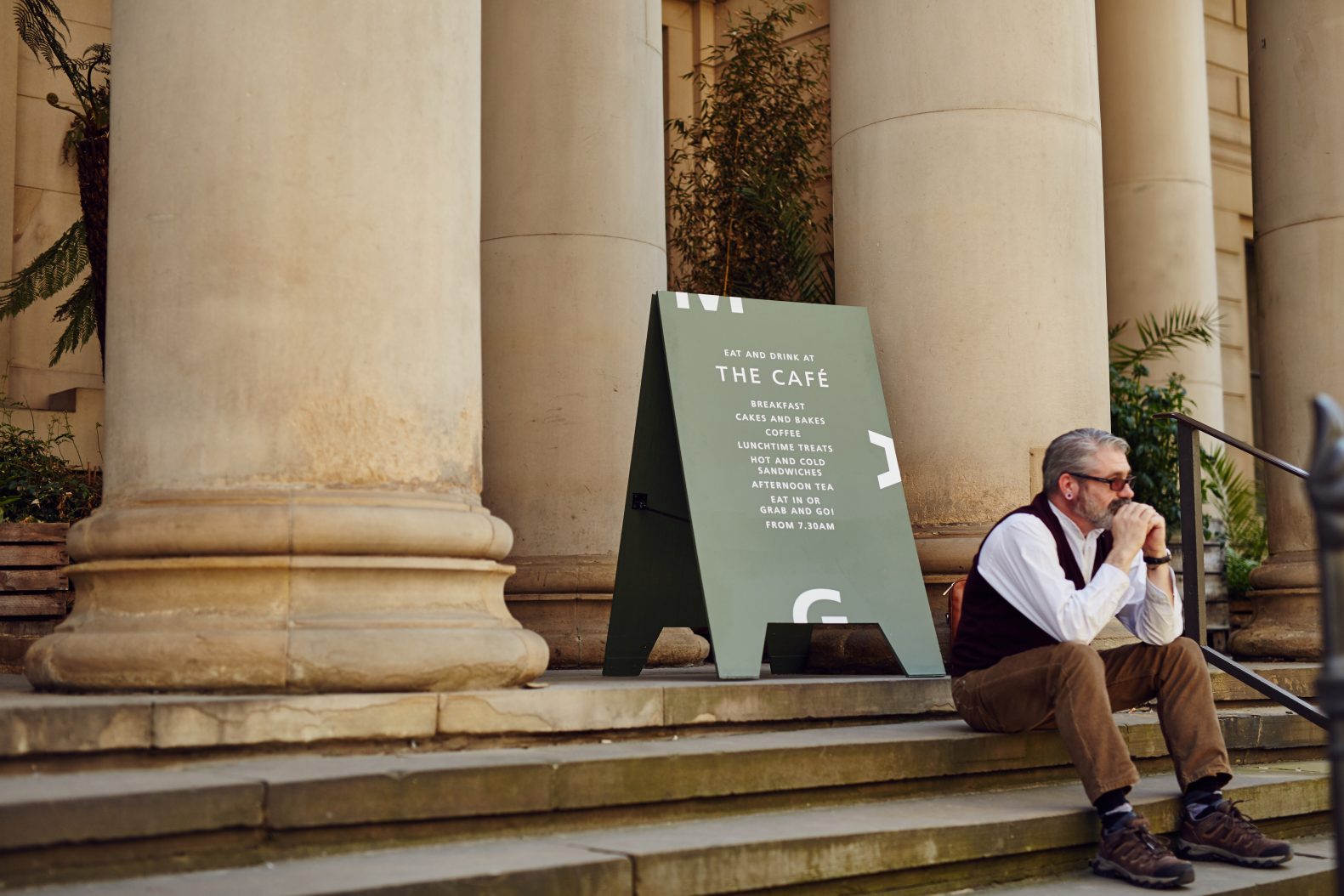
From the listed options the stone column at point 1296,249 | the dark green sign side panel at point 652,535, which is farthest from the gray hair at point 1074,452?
the stone column at point 1296,249

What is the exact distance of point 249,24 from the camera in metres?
4.86

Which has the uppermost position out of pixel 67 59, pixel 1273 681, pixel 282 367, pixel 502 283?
pixel 67 59

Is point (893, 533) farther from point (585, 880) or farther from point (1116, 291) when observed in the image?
point (1116, 291)

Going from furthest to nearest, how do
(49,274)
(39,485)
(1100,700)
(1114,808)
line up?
(49,274) < (39,485) < (1100,700) < (1114,808)

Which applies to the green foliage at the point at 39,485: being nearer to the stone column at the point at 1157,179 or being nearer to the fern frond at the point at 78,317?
the fern frond at the point at 78,317

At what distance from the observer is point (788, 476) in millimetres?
6562

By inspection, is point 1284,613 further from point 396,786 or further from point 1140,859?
point 396,786

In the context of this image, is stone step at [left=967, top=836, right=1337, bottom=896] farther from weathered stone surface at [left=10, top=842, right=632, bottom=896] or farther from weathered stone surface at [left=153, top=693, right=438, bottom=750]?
weathered stone surface at [left=153, top=693, right=438, bottom=750]

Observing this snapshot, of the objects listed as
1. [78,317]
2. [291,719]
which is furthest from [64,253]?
[291,719]

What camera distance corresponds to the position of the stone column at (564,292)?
328 inches

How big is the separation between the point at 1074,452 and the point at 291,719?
2.85 metres

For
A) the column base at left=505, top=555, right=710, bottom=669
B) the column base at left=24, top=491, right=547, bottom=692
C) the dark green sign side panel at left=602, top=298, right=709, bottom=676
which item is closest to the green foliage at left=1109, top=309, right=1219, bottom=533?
the column base at left=505, top=555, right=710, bottom=669

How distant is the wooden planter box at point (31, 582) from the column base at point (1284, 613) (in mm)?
6883

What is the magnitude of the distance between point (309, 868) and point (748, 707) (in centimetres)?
209
